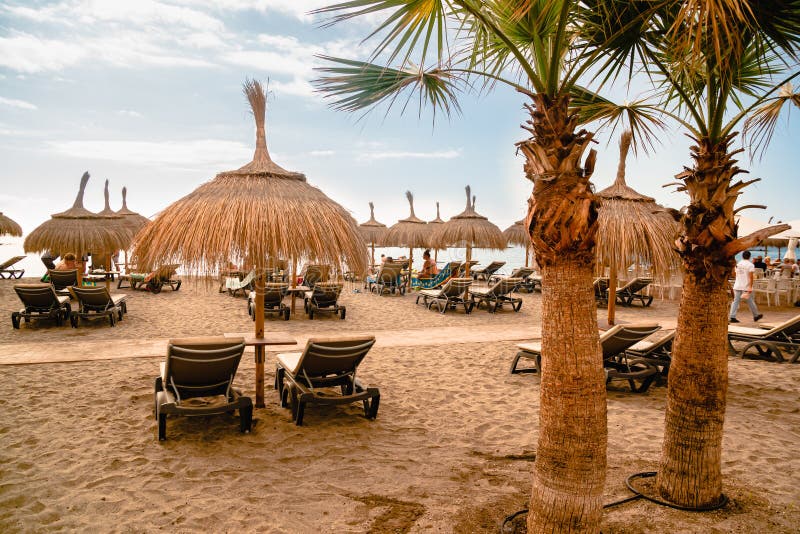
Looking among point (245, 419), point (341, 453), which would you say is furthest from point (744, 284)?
point (245, 419)

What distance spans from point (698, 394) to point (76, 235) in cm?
1322

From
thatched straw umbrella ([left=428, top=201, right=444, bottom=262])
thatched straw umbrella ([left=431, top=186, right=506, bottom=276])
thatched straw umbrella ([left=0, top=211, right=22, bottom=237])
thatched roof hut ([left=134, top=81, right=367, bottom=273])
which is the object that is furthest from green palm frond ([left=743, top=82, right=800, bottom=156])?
thatched straw umbrella ([left=0, top=211, right=22, bottom=237])

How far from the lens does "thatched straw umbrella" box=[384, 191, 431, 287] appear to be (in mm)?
18594

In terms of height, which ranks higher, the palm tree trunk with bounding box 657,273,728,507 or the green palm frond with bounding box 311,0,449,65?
the green palm frond with bounding box 311,0,449,65

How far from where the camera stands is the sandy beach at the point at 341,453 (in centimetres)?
303

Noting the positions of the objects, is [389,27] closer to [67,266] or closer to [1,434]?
[1,434]

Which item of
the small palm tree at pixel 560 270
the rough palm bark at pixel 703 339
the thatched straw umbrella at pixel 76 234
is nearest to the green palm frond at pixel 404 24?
the small palm tree at pixel 560 270

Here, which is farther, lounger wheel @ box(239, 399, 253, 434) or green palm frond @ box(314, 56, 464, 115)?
lounger wheel @ box(239, 399, 253, 434)

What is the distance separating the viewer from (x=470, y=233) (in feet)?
50.9

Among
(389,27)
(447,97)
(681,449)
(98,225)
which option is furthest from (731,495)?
(98,225)

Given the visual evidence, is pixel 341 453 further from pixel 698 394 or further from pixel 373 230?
pixel 373 230

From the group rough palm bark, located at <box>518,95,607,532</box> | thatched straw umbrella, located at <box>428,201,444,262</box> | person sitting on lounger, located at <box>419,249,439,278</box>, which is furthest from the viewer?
thatched straw umbrella, located at <box>428,201,444,262</box>

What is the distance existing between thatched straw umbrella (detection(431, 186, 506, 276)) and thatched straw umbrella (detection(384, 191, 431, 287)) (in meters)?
2.12

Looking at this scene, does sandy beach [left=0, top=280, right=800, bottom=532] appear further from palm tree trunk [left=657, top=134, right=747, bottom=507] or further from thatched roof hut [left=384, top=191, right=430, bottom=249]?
thatched roof hut [left=384, top=191, right=430, bottom=249]
